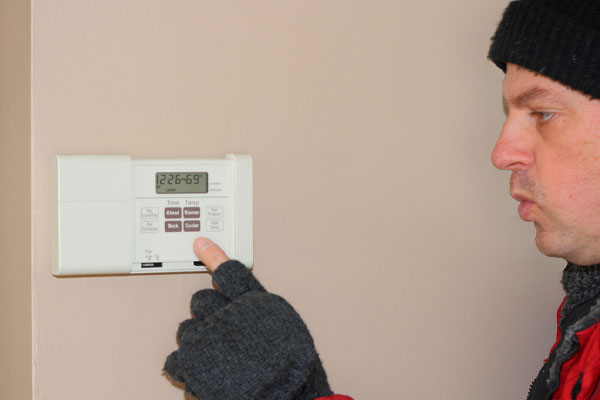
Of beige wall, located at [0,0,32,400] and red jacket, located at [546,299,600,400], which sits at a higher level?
beige wall, located at [0,0,32,400]

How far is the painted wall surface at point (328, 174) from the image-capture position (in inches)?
32.2

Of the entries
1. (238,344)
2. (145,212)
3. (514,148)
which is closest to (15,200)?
(145,212)

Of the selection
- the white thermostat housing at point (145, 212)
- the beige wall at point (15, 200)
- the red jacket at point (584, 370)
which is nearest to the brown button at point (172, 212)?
the white thermostat housing at point (145, 212)

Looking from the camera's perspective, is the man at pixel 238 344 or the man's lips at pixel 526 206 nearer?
the man at pixel 238 344

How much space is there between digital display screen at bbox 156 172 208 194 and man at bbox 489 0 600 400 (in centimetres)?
39

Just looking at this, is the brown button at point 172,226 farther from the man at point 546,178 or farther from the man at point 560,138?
the man at point 560,138

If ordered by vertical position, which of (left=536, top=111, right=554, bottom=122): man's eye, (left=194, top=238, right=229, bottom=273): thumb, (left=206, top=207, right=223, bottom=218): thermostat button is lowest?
(left=194, top=238, right=229, bottom=273): thumb

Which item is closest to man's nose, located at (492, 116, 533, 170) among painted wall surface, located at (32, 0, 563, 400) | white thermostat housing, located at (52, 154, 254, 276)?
painted wall surface, located at (32, 0, 563, 400)

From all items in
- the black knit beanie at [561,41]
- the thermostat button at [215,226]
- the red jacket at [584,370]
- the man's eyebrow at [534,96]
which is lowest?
the red jacket at [584,370]

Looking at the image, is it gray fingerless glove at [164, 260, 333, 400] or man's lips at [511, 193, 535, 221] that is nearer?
gray fingerless glove at [164, 260, 333, 400]

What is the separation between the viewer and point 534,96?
33.2 inches

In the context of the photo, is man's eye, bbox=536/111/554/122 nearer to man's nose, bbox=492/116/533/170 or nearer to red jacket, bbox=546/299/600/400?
man's nose, bbox=492/116/533/170

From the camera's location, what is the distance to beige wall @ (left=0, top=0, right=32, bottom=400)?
0.82 m

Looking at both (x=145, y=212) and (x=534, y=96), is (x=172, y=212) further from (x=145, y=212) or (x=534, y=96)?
(x=534, y=96)
